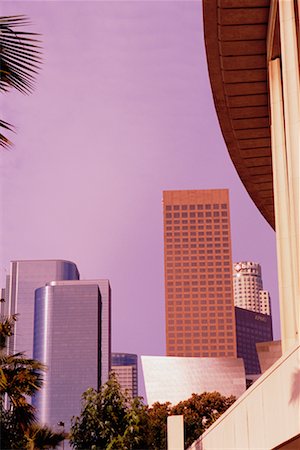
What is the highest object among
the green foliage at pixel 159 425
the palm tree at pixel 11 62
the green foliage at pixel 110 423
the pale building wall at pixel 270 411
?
the palm tree at pixel 11 62

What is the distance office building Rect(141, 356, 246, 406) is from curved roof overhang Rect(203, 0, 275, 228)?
145 meters

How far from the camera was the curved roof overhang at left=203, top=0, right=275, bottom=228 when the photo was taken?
18.8 meters

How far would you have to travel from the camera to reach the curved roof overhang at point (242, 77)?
18812 millimetres

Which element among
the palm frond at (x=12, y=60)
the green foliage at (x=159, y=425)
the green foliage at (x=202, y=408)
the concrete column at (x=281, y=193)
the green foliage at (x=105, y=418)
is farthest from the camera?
the green foliage at (x=202, y=408)

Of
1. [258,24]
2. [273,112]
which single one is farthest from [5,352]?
[258,24]

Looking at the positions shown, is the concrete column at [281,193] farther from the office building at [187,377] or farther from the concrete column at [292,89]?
the office building at [187,377]

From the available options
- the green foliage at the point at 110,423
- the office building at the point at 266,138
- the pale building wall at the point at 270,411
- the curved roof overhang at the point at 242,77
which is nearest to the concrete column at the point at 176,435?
the office building at the point at 266,138

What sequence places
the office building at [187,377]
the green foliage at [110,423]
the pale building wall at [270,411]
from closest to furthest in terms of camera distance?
the pale building wall at [270,411], the green foliage at [110,423], the office building at [187,377]

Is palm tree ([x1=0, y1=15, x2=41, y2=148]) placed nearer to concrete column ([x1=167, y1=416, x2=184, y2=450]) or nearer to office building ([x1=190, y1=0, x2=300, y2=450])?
office building ([x1=190, y1=0, x2=300, y2=450])

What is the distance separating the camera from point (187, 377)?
17438 centimetres

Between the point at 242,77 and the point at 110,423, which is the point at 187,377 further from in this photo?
the point at 242,77

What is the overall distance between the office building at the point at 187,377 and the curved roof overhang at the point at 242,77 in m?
145

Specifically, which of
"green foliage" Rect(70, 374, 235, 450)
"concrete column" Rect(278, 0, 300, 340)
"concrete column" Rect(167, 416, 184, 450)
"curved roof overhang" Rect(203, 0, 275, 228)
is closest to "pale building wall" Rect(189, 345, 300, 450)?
"concrete column" Rect(278, 0, 300, 340)

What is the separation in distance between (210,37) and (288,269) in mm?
6052
